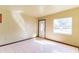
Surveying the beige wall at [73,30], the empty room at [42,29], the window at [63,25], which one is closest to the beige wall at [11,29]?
the empty room at [42,29]

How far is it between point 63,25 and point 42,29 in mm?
2666

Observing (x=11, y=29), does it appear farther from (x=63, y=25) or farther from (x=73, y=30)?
(x=73, y=30)

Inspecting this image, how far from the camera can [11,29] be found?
507 cm

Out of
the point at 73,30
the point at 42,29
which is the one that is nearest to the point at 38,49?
the point at 73,30

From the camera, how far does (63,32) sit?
5.30m

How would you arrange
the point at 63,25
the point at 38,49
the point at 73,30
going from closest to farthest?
the point at 38,49 < the point at 73,30 < the point at 63,25

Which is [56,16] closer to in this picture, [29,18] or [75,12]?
[75,12]

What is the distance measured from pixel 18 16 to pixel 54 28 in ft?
9.23

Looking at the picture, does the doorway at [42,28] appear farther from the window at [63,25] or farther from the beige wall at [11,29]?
the window at [63,25]

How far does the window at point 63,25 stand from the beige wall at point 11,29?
226 cm

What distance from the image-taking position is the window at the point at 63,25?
482cm
